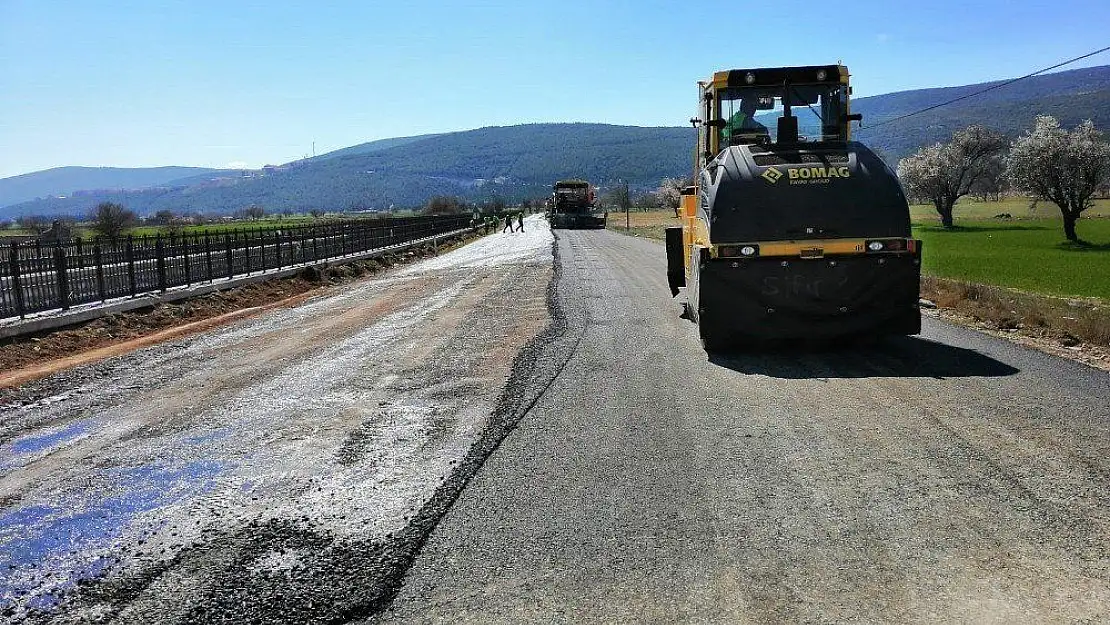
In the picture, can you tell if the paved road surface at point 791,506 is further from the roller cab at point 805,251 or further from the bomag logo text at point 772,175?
the bomag logo text at point 772,175

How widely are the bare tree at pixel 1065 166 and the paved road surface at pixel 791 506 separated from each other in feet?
189

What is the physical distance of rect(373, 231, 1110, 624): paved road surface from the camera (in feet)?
11.4

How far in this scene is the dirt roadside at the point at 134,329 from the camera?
11141 mm

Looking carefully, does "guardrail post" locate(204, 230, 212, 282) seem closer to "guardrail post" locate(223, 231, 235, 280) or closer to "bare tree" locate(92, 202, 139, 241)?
"guardrail post" locate(223, 231, 235, 280)

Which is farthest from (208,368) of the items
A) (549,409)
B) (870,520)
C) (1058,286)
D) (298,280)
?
(1058,286)

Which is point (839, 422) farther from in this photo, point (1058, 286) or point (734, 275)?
point (1058, 286)

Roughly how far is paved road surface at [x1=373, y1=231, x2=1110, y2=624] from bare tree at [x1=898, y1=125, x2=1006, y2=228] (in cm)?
8295

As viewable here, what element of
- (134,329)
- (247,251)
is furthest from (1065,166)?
(134,329)

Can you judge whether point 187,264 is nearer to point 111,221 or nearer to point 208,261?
point 208,261

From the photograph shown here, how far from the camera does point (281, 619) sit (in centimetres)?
341

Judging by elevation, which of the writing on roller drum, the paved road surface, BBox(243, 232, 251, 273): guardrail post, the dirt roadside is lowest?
the paved road surface

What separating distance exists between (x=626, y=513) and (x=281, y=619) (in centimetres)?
194

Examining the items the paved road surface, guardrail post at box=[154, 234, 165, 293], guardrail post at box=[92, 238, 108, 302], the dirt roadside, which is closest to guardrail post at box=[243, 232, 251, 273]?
the dirt roadside

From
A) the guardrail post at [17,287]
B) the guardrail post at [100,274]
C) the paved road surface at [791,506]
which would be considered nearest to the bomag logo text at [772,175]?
the paved road surface at [791,506]
